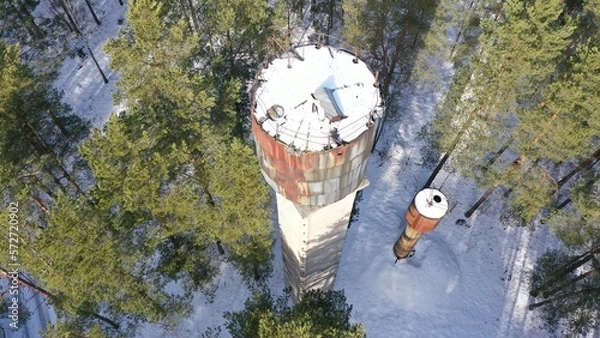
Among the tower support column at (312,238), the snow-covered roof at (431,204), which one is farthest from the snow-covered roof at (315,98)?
the snow-covered roof at (431,204)

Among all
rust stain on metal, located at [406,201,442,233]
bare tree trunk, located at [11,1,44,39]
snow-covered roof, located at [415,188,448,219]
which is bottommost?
rust stain on metal, located at [406,201,442,233]

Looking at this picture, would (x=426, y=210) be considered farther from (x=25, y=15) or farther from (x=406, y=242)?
(x=25, y=15)

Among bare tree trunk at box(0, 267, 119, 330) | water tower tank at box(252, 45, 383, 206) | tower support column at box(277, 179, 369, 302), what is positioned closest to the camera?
water tower tank at box(252, 45, 383, 206)

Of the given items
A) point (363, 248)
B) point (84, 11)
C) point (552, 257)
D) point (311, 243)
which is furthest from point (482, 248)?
point (84, 11)

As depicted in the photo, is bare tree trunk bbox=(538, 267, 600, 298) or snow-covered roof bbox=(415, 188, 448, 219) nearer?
snow-covered roof bbox=(415, 188, 448, 219)

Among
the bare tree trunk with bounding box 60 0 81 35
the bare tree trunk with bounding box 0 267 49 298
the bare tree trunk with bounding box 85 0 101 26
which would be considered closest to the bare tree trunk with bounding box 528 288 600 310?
the bare tree trunk with bounding box 0 267 49 298

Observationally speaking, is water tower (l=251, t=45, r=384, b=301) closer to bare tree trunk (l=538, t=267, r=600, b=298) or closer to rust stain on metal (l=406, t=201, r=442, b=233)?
rust stain on metal (l=406, t=201, r=442, b=233)
